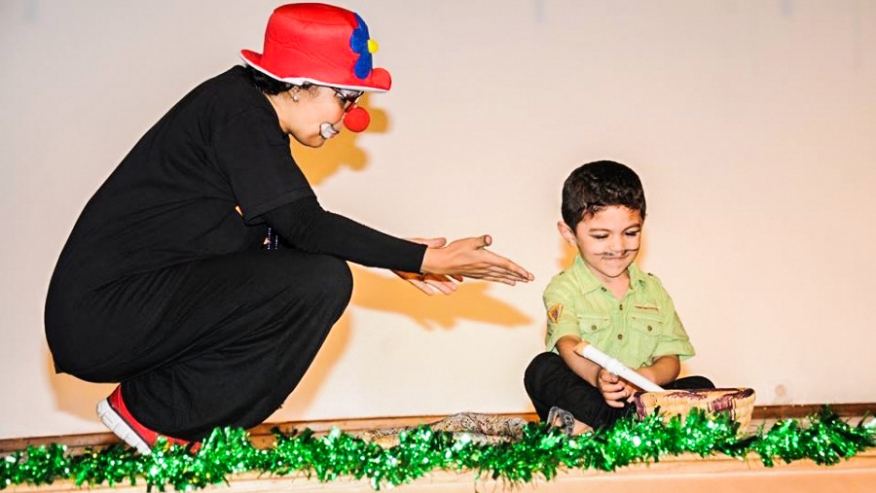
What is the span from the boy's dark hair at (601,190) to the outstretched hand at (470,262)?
58 centimetres

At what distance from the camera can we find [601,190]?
2.30 meters

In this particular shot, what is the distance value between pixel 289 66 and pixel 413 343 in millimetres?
1588

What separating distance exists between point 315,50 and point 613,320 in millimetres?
940

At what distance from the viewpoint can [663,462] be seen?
5.59 ft

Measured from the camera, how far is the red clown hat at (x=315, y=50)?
5.99 feet

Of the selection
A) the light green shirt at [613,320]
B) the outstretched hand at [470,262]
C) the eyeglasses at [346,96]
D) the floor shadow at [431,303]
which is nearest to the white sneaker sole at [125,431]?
the outstretched hand at [470,262]

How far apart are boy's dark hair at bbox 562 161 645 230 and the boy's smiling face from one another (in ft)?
0.05

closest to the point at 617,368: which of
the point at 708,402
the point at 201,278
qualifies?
the point at 708,402

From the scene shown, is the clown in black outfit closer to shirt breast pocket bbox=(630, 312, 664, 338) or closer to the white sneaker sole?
the white sneaker sole

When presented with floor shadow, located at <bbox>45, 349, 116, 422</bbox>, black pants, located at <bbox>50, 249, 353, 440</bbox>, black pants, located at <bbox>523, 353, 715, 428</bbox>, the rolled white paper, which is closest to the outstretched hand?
black pants, located at <bbox>50, 249, 353, 440</bbox>

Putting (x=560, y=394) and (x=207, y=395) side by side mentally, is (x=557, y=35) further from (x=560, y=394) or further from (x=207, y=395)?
(x=207, y=395)

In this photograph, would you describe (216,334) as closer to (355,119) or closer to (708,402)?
(355,119)

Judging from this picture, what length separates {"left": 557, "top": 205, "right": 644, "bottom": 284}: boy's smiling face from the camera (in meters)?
2.28

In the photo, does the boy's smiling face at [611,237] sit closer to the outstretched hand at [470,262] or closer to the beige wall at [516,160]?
the outstretched hand at [470,262]
